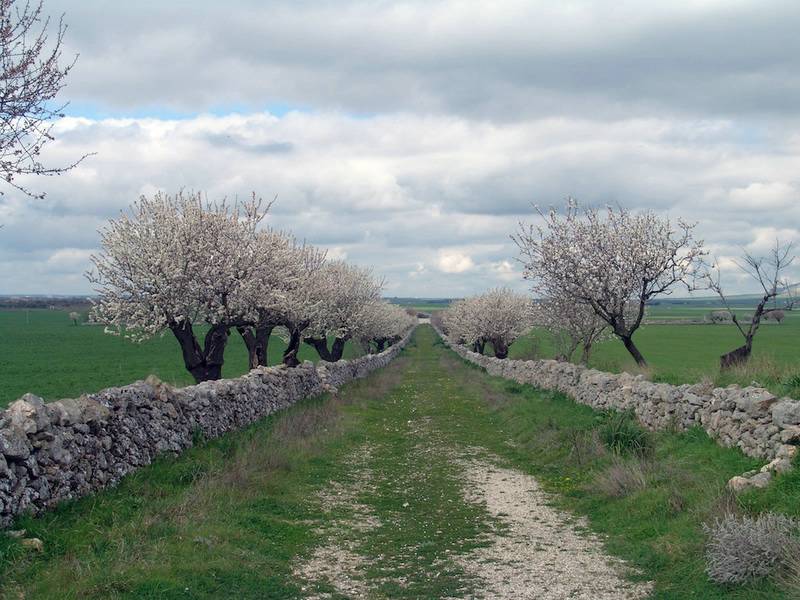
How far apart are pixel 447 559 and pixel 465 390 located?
24854mm

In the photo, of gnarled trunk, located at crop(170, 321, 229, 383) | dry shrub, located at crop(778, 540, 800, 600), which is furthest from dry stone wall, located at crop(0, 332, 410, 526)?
dry shrub, located at crop(778, 540, 800, 600)

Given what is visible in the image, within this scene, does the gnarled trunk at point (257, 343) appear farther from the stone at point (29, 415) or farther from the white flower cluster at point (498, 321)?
the white flower cluster at point (498, 321)

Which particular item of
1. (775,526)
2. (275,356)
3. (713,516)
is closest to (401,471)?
(713,516)

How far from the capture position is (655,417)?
15.6 m

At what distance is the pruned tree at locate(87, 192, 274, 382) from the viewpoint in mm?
20391

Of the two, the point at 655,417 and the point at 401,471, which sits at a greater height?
the point at 655,417

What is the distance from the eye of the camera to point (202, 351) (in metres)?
22.5

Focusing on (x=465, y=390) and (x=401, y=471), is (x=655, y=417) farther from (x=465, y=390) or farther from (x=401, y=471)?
(x=465, y=390)

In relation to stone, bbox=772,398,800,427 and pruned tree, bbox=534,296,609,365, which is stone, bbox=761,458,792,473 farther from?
pruned tree, bbox=534,296,609,365

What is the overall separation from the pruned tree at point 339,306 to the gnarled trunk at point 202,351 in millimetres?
10305

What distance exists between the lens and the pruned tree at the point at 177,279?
20.4 m

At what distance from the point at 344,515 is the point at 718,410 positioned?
6.47 m

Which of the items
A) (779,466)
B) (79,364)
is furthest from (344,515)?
(79,364)

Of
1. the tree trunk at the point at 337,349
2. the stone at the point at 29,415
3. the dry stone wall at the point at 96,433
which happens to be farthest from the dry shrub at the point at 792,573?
the tree trunk at the point at 337,349
